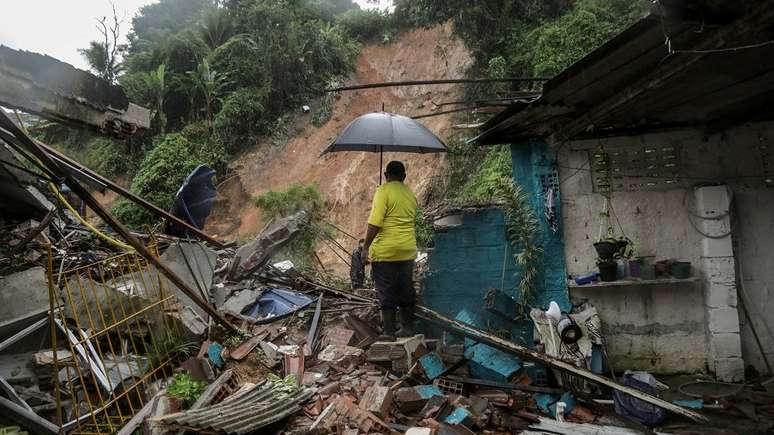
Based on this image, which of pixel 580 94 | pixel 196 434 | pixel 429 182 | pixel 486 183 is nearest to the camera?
pixel 196 434

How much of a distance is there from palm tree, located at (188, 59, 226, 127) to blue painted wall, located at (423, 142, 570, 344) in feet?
57.7

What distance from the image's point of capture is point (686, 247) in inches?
223

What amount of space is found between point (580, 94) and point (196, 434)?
174 inches

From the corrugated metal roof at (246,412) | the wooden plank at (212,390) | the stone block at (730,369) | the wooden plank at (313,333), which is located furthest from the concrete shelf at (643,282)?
the wooden plank at (212,390)

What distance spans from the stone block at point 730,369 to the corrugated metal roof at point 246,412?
448cm

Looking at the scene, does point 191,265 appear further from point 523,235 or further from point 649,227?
point 649,227

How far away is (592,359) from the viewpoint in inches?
212

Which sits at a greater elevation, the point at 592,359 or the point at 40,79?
the point at 40,79

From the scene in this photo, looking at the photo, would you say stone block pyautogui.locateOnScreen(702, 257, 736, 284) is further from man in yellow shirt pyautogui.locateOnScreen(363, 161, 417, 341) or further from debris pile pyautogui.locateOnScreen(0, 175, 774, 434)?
man in yellow shirt pyautogui.locateOnScreen(363, 161, 417, 341)

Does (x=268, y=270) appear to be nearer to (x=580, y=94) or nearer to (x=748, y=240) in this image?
(x=580, y=94)

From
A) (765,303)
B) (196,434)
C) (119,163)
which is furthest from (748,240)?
(119,163)

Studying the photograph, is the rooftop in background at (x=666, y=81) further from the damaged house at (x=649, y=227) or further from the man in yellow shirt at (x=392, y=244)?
the man in yellow shirt at (x=392, y=244)

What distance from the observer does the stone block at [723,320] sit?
5363 mm

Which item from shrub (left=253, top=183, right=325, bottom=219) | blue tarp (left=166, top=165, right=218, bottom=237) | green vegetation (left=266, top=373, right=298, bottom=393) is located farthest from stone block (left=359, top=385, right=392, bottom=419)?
shrub (left=253, top=183, right=325, bottom=219)
